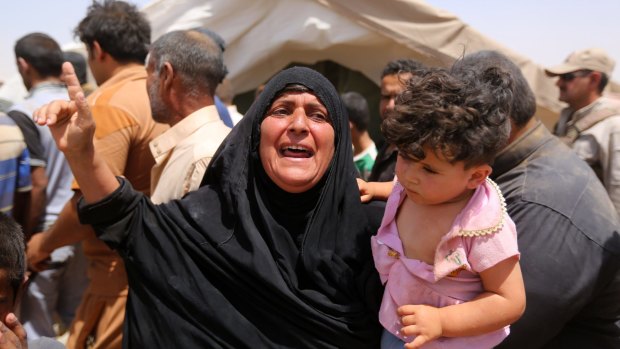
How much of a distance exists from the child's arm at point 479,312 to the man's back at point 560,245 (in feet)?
1.55

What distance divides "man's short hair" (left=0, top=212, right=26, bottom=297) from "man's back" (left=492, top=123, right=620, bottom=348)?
65.3 inches

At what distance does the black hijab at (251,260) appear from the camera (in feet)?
7.65

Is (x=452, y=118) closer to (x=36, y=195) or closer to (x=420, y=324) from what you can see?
(x=420, y=324)

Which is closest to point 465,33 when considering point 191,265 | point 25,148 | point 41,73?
point 41,73

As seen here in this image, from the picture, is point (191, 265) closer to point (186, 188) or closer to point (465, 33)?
point (186, 188)

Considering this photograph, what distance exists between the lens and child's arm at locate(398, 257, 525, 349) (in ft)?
6.38

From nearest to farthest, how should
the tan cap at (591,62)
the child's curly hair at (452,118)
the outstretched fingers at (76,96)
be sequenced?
the child's curly hair at (452,118), the outstretched fingers at (76,96), the tan cap at (591,62)

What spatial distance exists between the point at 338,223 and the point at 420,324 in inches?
22.5

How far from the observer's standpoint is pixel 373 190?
8.70ft

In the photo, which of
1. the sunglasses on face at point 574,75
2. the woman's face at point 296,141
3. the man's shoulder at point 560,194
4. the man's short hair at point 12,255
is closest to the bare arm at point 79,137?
the man's short hair at point 12,255

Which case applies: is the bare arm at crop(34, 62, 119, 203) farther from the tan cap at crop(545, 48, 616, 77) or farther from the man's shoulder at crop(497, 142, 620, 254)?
the tan cap at crop(545, 48, 616, 77)

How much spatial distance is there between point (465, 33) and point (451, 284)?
481cm

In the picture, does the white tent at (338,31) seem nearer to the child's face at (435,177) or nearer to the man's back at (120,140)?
the man's back at (120,140)

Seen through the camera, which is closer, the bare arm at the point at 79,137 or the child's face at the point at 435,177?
the child's face at the point at 435,177
